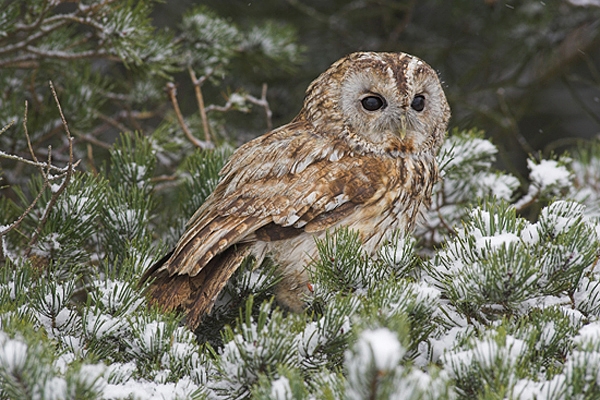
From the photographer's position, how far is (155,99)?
3.58 metres

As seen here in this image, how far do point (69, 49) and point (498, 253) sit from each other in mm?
2438

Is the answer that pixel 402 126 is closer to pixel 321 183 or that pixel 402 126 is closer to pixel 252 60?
pixel 321 183

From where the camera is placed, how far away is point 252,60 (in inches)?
144

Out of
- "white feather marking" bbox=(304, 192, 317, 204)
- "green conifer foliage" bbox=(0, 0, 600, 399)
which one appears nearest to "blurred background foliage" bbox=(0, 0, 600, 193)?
"green conifer foliage" bbox=(0, 0, 600, 399)

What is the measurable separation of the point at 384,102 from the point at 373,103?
43 millimetres

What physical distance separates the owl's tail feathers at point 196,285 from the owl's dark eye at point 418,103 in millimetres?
878

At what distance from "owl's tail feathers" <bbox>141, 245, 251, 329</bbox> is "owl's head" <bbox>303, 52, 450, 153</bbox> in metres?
0.69

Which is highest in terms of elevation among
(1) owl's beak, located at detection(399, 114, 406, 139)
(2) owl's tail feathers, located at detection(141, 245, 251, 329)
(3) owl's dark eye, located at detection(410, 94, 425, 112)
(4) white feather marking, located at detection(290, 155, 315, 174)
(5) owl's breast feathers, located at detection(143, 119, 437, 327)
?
(3) owl's dark eye, located at detection(410, 94, 425, 112)

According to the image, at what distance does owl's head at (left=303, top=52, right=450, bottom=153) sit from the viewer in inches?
95.5

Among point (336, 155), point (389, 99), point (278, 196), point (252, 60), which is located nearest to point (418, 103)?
point (389, 99)

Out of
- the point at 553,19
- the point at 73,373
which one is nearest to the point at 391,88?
the point at 73,373

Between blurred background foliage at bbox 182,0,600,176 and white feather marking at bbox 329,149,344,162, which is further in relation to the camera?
blurred background foliage at bbox 182,0,600,176

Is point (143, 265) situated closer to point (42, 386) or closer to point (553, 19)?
point (42, 386)

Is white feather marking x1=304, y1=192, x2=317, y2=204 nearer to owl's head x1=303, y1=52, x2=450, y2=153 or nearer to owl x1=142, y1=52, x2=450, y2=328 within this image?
owl x1=142, y1=52, x2=450, y2=328
